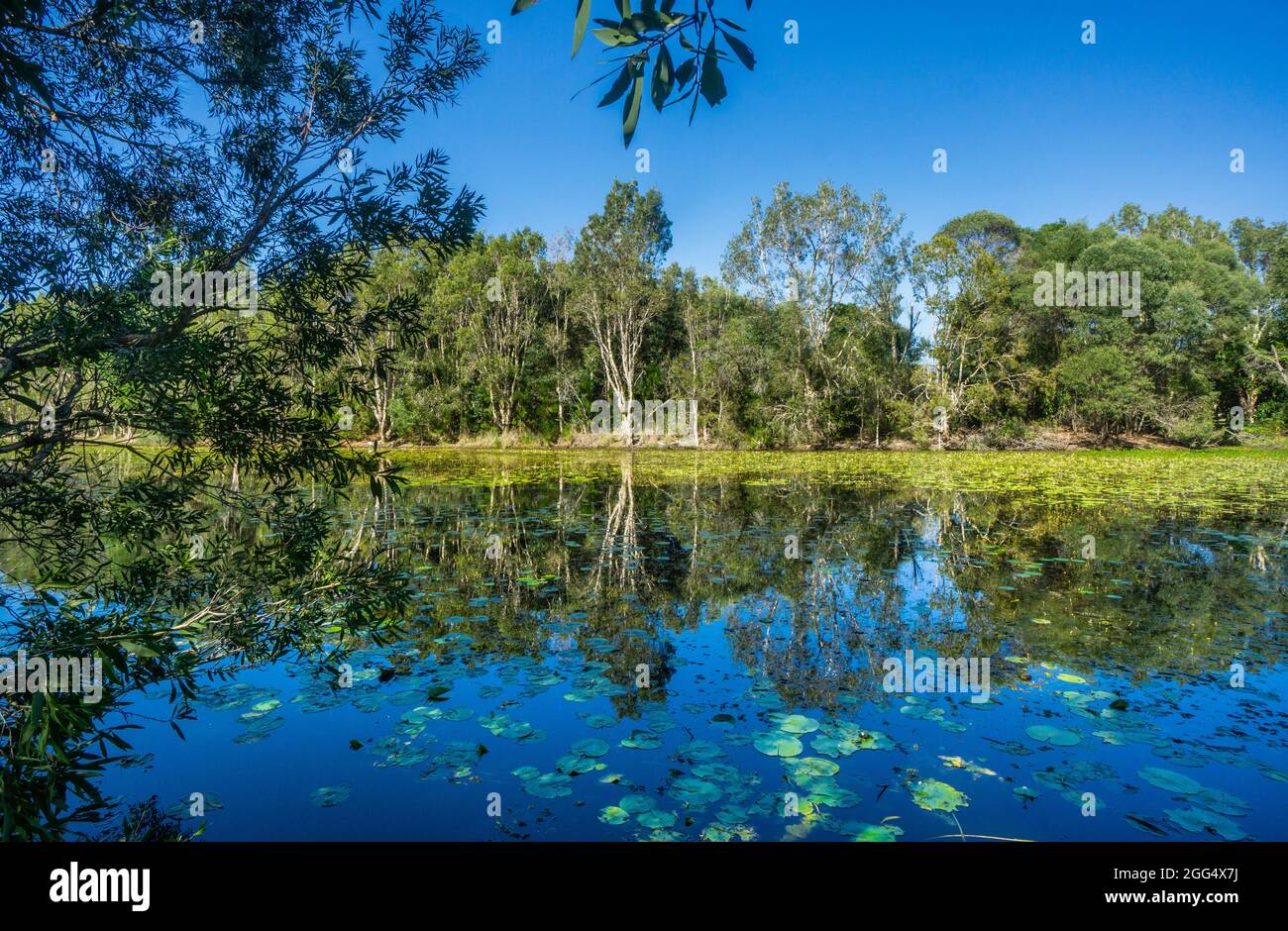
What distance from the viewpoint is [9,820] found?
1.96 m

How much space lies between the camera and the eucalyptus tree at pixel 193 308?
3217mm

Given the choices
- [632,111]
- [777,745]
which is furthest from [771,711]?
[632,111]

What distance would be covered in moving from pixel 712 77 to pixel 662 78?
0.48 feet

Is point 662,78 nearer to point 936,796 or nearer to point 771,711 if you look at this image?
point 936,796

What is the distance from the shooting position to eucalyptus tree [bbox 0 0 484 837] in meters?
3.22

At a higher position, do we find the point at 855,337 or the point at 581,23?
the point at 855,337

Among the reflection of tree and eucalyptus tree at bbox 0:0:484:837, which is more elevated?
eucalyptus tree at bbox 0:0:484:837

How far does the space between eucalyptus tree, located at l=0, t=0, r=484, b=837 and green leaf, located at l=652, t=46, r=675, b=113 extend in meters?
2.66

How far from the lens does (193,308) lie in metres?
3.54

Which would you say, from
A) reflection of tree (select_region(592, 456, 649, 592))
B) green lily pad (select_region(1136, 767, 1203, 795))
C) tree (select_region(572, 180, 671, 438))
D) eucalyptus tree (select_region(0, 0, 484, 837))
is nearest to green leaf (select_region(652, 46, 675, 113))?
eucalyptus tree (select_region(0, 0, 484, 837))

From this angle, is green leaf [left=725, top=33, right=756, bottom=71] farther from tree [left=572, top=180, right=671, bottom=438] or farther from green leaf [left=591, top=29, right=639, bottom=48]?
tree [left=572, top=180, right=671, bottom=438]

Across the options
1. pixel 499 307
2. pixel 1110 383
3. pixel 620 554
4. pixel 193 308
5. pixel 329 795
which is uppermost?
pixel 499 307
